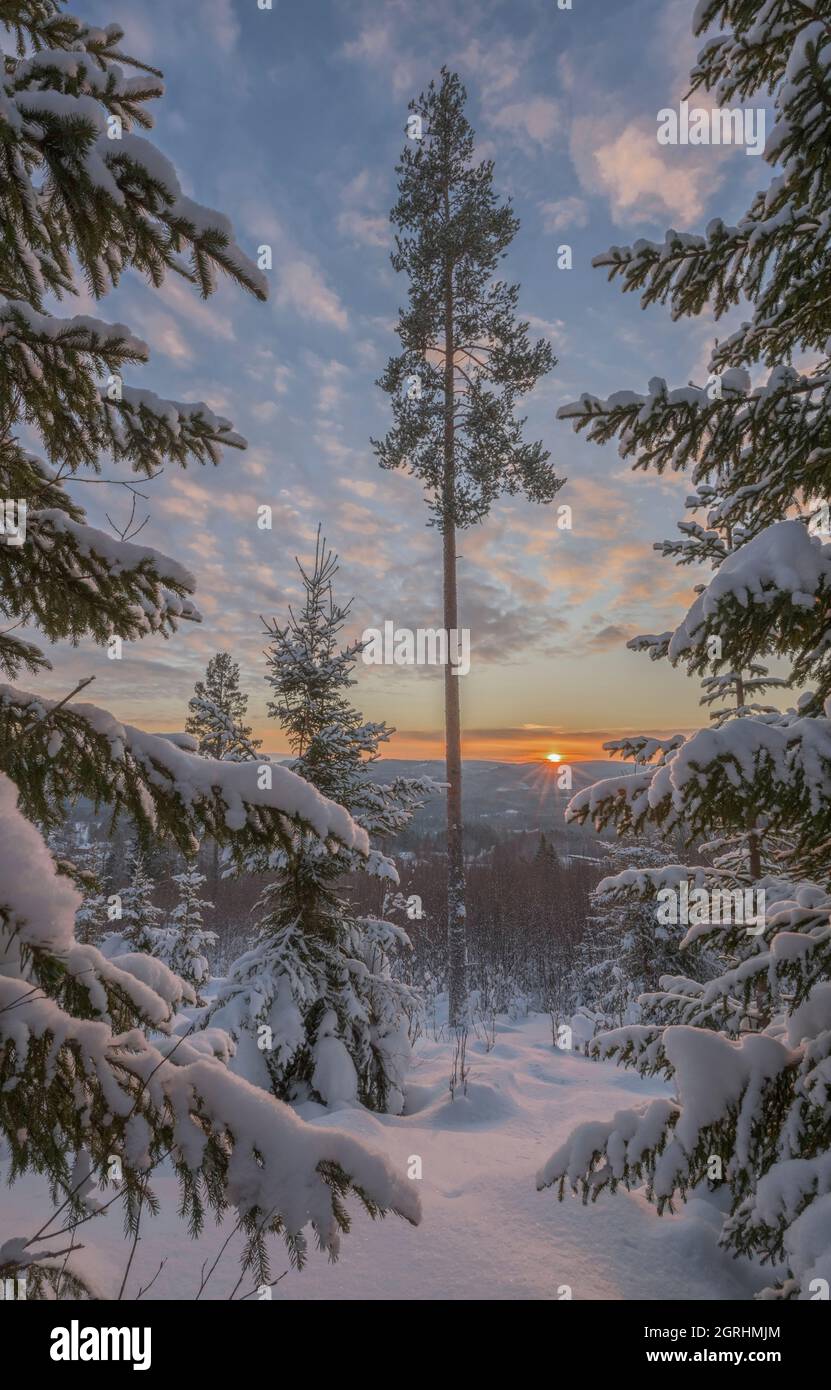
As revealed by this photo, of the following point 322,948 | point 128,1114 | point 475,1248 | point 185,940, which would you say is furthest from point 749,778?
point 185,940

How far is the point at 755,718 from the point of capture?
128 inches

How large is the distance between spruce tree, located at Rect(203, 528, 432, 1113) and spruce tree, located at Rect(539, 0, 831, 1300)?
3.90 meters

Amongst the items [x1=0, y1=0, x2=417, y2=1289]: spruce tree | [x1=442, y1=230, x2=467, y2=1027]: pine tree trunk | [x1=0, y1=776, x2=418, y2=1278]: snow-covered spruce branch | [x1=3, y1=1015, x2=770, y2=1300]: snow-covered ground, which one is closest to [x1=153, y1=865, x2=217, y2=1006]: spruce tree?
[x1=442, y1=230, x2=467, y2=1027]: pine tree trunk

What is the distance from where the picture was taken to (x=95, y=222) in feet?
6.13

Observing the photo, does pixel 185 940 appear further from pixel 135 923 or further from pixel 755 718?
pixel 755 718

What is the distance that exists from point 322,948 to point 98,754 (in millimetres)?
6099

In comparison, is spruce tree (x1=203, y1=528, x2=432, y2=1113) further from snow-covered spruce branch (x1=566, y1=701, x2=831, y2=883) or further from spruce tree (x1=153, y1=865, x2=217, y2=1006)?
spruce tree (x1=153, y1=865, x2=217, y2=1006)

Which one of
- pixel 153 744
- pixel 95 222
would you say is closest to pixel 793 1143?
pixel 153 744

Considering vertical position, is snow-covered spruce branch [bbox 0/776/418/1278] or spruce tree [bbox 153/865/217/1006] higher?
snow-covered spruce branch [bbox 0/776/418/1278]

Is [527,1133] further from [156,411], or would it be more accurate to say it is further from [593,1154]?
[156,411]

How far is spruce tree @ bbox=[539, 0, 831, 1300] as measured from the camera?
2.66 meters

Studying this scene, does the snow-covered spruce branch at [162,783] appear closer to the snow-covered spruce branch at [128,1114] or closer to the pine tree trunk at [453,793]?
the snow-covered spruce branch at [128,1114]

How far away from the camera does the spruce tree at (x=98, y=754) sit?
151cm
